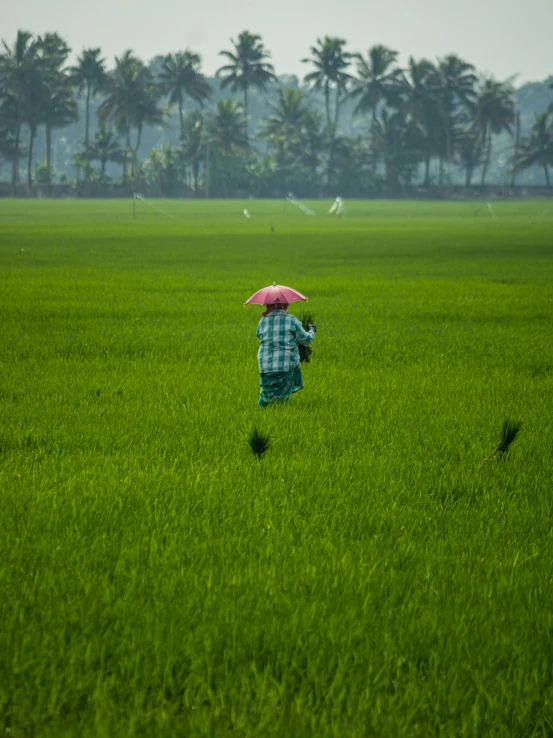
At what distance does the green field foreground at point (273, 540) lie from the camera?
322 cm

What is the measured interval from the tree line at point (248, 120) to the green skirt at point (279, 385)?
278 ft

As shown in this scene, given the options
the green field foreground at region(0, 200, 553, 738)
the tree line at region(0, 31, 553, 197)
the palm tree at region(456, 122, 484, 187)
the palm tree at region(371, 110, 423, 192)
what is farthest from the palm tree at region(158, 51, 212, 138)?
the green field foreground at region(0, 200, 553, 738)

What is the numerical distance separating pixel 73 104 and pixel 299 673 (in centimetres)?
9496

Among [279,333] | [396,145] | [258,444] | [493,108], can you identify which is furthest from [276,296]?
[493,108]

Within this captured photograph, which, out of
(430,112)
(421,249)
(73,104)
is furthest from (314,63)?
(421,249)

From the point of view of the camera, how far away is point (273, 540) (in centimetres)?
465

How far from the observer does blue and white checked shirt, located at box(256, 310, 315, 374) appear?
24.3 feet

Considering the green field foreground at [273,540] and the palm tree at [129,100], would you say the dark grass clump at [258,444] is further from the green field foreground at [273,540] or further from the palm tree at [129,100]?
the palm tree at [129,100]

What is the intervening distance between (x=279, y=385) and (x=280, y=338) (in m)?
0.57

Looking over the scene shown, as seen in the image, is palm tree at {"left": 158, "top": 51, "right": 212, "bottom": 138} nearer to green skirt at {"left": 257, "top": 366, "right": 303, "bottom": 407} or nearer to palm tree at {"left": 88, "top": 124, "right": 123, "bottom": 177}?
palm tree at {"left": 88, "top": 124, "right": 123, "bottom": 177}

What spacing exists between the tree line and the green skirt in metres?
84.8

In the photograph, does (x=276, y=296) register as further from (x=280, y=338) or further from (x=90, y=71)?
(x=90, y=71)

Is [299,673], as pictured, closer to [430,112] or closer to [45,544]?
[45,544]

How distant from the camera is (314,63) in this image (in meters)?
98.2
